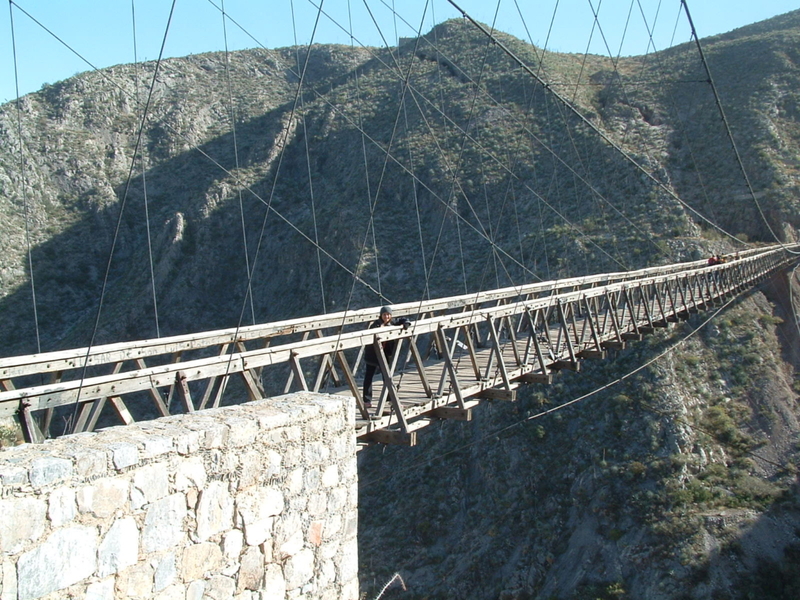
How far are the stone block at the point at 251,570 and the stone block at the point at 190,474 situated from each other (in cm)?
49

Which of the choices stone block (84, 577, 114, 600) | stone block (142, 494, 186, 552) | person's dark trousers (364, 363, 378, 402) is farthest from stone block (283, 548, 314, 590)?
person's dark trousers (364, 363, 378, 402)

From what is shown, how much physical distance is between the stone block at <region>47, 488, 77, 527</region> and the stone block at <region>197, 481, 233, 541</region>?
2.04ft

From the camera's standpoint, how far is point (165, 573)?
2844 millimetres

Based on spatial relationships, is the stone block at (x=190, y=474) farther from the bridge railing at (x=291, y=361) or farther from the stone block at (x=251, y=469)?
the bridge railing at (x=291, y=361)

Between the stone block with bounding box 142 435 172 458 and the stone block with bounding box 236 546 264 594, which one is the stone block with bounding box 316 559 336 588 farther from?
the stone block with bounding box 142 435 172 458

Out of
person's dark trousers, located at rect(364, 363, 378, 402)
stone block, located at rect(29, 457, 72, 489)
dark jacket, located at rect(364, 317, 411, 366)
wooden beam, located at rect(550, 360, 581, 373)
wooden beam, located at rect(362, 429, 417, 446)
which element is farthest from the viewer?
wooden beam, located at rect(550, 360, 581, 373)

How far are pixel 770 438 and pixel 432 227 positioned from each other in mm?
16236

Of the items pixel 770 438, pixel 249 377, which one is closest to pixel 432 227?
pixel 770 438

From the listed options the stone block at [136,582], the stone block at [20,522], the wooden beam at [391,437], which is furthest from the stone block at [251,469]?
the wooden beam at [391,437]

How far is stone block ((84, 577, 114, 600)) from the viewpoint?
2.54m

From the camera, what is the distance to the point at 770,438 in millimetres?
14367

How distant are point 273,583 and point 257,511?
16.0 inches

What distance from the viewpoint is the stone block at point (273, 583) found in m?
3.37

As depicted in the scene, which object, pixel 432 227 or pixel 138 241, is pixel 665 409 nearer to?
pixel 432 227
